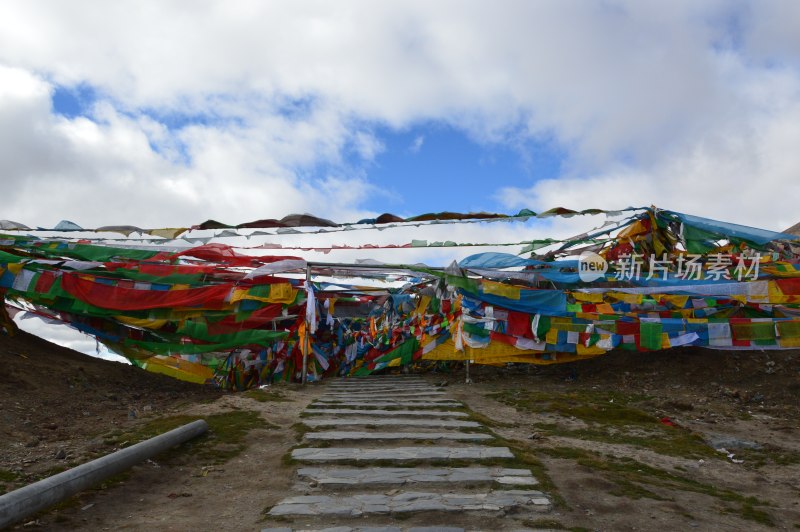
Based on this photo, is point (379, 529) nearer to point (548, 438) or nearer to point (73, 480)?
point (73, 480)

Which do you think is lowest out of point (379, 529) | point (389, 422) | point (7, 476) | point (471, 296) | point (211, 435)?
point (379, 529)

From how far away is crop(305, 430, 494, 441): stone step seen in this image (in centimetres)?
731

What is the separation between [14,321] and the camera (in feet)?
46.6

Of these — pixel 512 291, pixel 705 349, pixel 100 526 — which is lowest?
pixel 100 526

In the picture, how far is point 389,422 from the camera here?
8172 mm

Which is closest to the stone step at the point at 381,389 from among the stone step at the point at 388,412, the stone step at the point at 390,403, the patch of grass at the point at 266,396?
the patch of grass at the point at 266,396

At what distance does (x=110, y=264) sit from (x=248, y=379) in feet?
14.6

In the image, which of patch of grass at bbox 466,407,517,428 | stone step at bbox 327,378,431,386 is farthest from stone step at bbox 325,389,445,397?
patch of grass at bbox 466,407,517,428

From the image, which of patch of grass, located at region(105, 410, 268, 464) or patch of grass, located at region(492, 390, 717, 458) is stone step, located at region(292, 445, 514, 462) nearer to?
patch of grass, located at region(105, 410, 268, 464)

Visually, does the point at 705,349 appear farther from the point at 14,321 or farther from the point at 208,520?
the point at 14,321

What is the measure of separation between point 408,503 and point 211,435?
3.47m

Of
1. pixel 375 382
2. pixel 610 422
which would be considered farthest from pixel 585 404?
pixel 375 382

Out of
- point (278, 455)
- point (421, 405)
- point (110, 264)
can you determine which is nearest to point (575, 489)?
point (278, 455)

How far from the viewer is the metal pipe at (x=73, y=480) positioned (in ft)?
13.9
